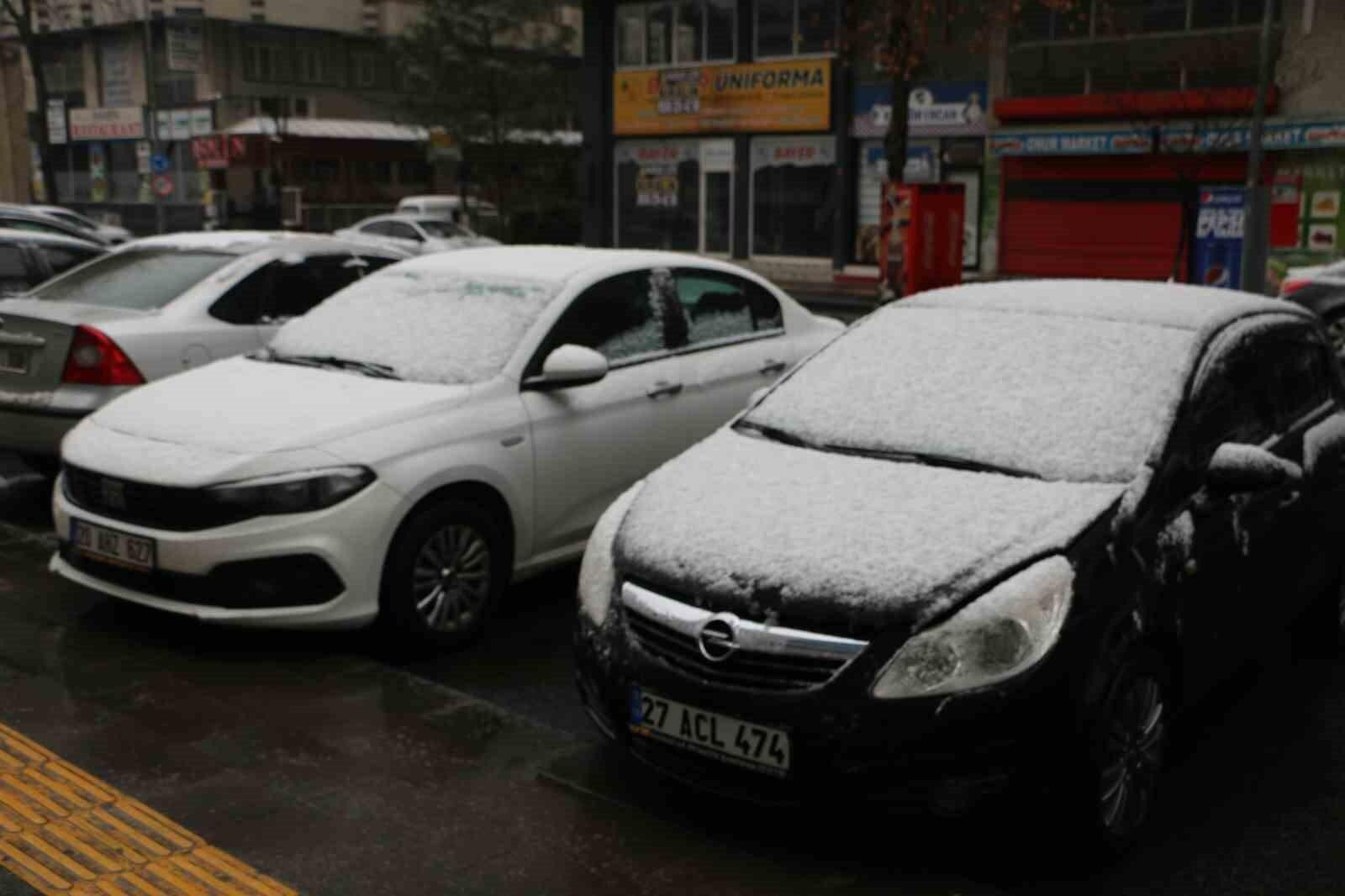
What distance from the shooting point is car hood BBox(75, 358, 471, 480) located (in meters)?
5.32

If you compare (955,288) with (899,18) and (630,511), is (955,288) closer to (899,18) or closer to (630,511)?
(630,511)

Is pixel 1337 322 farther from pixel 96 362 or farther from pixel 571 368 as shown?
pixel 96 362

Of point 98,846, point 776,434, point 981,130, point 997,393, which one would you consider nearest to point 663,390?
point 776,434

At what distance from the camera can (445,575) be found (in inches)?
219

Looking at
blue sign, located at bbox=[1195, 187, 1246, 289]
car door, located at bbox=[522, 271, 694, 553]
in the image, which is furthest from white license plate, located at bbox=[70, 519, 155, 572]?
blue sign, located at bbox=[1195, 187, 1246, 289]

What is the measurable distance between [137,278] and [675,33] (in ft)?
91.0

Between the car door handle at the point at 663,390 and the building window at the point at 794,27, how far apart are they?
25756 mm

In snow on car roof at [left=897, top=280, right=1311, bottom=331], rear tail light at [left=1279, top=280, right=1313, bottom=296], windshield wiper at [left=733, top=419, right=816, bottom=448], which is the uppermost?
snow on car roof at [left=897, top=280, right=1311, bottom=331]

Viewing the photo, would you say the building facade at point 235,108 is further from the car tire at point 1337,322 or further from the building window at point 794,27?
the car tire at point 1337,322

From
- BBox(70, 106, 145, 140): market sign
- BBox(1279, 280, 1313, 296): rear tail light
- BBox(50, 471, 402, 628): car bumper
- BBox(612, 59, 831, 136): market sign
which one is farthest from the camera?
BBox(70, 106, 145, 140): market sign

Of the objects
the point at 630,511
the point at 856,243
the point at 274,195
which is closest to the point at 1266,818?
the point at 630,511

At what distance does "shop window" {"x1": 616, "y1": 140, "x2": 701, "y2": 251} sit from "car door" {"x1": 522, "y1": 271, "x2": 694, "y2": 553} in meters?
27.4

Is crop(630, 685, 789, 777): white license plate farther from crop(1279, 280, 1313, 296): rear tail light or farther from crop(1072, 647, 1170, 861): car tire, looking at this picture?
A: crop(1279, 280, 1313, 296): rear tail light

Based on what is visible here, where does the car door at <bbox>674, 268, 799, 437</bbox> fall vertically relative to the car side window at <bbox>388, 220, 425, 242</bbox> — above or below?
above
